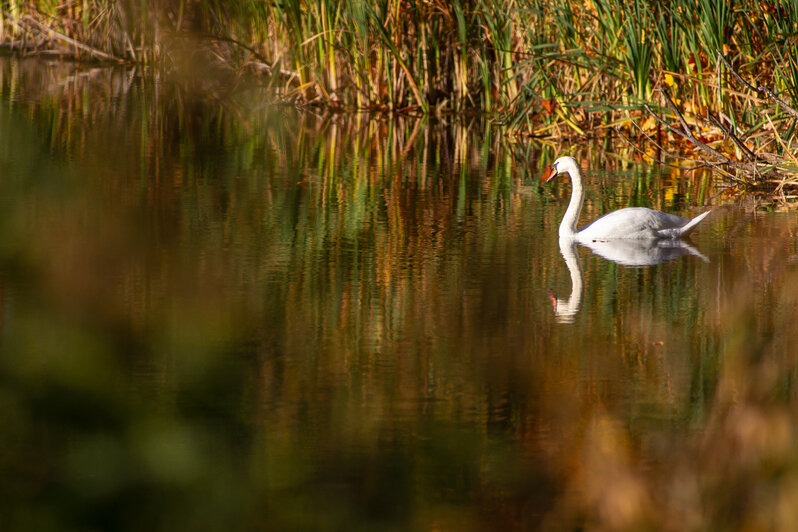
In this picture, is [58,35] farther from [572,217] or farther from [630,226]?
[630,226]

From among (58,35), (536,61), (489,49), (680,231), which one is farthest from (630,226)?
(58,35)

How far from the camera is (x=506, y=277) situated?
19.9ft

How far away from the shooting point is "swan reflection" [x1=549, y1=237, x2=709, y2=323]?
255 inches

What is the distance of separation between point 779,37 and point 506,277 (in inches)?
199

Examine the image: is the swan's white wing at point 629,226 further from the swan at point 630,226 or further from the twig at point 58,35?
the twig at point 58,35

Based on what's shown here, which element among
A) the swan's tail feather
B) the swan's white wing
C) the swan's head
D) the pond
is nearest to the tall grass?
the swan's head

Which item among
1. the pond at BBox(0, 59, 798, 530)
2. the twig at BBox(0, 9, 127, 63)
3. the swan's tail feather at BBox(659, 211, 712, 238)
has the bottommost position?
the pond at BBox(0, 59, 798, 530)

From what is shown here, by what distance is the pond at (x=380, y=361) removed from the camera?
11.3 feet

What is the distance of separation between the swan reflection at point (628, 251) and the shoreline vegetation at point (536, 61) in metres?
1.28

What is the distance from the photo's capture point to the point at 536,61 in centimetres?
1186

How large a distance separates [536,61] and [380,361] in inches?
303

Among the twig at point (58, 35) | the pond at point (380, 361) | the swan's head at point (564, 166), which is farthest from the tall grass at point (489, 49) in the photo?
the pond at point (380, 361)

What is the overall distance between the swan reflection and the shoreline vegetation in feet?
4.19

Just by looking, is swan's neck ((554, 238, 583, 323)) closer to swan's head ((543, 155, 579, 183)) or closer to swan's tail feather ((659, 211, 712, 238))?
swan's tail feather ((659, 211, 712, 238))
